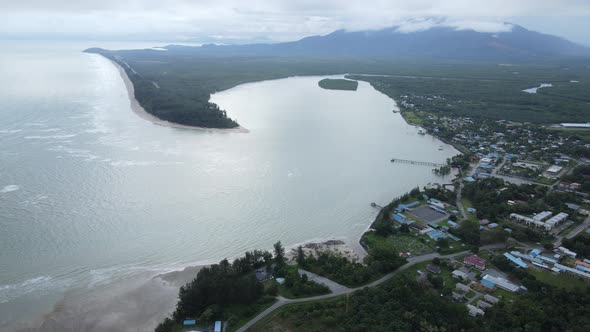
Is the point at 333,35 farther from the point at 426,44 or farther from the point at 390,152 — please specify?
the point at 390,152

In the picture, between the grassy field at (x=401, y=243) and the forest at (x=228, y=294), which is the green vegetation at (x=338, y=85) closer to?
the grassy field at (x=401, y=243)

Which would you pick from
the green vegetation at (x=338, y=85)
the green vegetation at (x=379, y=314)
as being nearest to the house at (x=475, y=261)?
the green vegetation at (x=379, y=314)

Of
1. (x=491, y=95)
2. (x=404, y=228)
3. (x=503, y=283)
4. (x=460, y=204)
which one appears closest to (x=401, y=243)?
(x=404, y=228)

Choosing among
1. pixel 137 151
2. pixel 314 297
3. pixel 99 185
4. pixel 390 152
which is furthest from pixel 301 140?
pixel 314 297

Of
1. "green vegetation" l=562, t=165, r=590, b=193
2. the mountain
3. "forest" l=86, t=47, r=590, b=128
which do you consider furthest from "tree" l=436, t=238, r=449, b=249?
the mountain

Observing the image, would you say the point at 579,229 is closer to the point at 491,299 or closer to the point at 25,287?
the point at 491,299

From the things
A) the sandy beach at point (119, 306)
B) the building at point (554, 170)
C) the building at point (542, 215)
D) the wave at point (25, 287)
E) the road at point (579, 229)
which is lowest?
the sandy beach at point (119, 306)

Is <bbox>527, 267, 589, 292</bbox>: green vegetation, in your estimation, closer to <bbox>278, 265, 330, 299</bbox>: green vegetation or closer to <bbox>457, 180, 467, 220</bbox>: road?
<bbox>457, 180, 467, 220</bbox>: road
